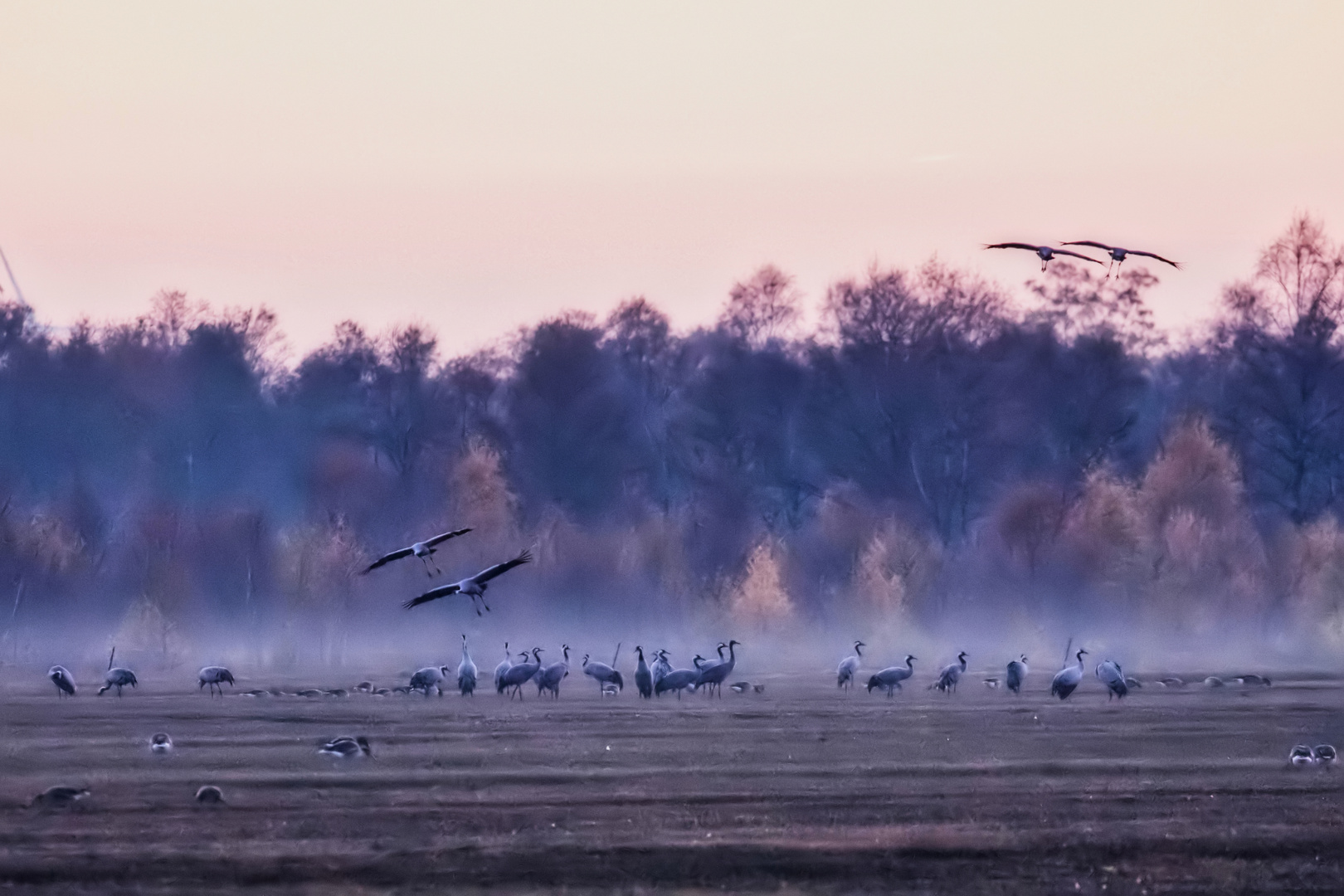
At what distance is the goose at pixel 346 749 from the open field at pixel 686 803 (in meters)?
0.31

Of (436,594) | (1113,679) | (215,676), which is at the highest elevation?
(436,594)

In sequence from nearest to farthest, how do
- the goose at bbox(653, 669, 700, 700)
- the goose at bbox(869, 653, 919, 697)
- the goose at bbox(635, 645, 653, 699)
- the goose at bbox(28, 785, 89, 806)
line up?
the goose at bbox(28, 785, 89, 806), the goose at bbox(869, 653, 919, 697), the goose at bbox(653, 669, 700, 700), the goose at bbox(635, 645, 653, 699)

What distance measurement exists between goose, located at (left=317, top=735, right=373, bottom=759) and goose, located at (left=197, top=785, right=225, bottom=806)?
5.12 metres

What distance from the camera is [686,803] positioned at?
3012cm

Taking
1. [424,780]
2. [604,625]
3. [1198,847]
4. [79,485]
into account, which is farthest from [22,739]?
[79,485]

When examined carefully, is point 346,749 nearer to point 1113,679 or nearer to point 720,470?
point 1113,679

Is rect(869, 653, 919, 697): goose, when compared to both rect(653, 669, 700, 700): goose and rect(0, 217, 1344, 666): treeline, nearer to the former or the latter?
rect(653, 669, 700, 700): goose

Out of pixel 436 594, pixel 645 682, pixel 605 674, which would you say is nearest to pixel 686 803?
pixel 436 594

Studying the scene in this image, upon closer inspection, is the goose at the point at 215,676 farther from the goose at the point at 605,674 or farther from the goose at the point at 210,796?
the goose at the point at 210,796

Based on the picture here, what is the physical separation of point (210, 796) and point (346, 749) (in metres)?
5.81

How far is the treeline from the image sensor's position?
82.4 metres

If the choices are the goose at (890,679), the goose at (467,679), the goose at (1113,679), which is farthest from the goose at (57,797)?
the goose at (1113,679)

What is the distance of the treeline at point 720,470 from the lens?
8238 cm

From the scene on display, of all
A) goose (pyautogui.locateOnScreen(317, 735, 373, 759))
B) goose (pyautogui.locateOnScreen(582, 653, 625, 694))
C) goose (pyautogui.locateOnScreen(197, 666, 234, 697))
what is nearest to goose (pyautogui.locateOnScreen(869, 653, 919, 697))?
goose (pyautogui.locateOnScreen(582, 653, 625, 694))
